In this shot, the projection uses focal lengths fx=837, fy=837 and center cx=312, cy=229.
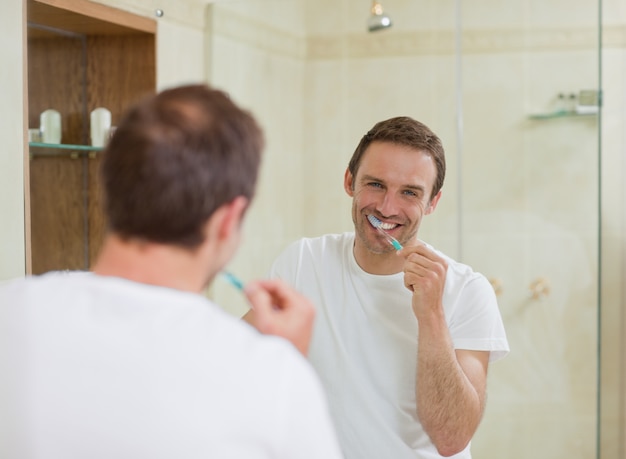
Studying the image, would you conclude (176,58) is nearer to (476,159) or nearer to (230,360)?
(476,159)

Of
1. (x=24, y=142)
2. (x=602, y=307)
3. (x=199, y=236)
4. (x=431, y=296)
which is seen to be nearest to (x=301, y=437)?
(x=199, y=236)

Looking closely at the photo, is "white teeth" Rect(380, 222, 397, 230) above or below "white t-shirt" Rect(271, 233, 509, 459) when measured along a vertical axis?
above

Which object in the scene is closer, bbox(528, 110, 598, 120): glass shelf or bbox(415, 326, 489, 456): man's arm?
bbox(415, 326, 489, 456): man's arm

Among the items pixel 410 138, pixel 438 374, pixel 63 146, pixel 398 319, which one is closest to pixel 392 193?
pixel 410 138

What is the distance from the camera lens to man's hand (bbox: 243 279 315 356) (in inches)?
30.9

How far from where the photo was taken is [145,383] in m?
0.65

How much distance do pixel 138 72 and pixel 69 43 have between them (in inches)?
7.8

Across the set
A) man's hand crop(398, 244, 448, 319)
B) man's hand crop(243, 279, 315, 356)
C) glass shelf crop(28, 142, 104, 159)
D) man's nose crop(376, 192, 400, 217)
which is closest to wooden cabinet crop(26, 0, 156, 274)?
glass shelf crop(28, 142, 104, 159)

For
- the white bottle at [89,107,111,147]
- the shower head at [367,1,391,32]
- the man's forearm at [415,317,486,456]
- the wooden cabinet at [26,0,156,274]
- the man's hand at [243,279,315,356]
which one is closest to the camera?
the man's hand at [243,279,315,356]

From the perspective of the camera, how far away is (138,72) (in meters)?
2.35

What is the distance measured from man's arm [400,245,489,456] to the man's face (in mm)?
109

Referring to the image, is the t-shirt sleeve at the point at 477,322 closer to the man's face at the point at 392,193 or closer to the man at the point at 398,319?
the man at the point at 398,319

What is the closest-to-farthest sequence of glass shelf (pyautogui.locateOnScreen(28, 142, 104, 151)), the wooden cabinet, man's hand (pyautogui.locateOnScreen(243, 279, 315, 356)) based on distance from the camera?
man's hand (pyautogui.locateOnScreen(243, 279, 315, 356)) → glass shelf (pyautogui.locateOnScreen(28, 142, 104, 151)) → the wooden cabinet

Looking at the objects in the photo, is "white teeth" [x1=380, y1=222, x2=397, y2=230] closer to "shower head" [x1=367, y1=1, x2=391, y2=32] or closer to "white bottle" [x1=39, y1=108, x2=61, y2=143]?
"white bottle" [x1=39, y1=108, x2=61, y2=143]
